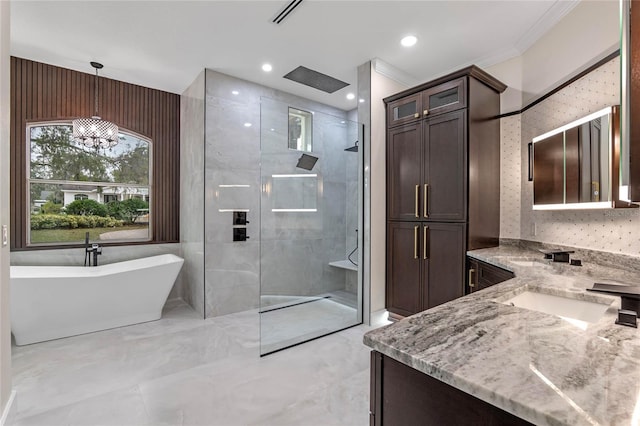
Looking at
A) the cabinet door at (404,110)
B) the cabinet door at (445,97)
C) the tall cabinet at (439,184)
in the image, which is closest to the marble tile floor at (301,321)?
the tall cabinet at (439,184)

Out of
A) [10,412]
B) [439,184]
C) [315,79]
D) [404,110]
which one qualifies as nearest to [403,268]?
[439,184]

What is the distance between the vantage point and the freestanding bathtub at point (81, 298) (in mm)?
2875

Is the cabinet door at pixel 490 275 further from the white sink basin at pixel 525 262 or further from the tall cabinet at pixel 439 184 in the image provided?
the tall cabinet at pixel 439 184

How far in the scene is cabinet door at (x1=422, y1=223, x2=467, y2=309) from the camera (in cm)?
290

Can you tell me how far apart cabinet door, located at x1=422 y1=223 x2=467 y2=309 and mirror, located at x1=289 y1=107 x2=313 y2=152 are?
1621 millimetres

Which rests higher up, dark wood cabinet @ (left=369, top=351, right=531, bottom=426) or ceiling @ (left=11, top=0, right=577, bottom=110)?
ceiling @ (left=11, top=0, right=577, bottom=110)

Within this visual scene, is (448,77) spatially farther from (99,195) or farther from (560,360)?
(99,195)

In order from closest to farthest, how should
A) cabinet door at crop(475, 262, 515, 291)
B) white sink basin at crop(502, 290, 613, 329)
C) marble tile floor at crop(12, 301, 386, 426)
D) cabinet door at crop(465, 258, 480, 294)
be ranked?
white sink basin at crop(502, 290, 613, 329) < marble tile floor at crop(12, 301, 386, 426) < cabinet door at crop(475, 262, 515, 291) < cabinet door at crop(465, 258, 480, 294)

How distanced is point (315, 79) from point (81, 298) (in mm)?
3528

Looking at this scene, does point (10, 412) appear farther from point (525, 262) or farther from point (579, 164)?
point (579, 164)

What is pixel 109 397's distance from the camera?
2.13 m

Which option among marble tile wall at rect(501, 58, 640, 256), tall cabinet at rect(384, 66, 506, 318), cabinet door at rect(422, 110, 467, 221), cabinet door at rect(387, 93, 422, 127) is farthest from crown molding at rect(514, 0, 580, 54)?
cabinet door at rect(387, 93, 422, 127)

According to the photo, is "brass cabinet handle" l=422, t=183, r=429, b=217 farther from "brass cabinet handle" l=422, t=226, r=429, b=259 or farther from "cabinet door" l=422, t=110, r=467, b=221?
"brass cabinet handle" l=422, t=226, r=429, b=259

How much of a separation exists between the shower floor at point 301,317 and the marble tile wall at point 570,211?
6.35 feet
